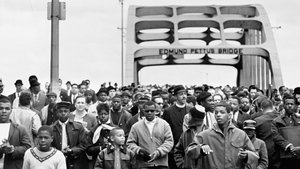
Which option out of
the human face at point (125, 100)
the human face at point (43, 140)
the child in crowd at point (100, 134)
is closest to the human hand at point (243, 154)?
the human face at point (43, 140)

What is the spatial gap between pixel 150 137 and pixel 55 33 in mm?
5451

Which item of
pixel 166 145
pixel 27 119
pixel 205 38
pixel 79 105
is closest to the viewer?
pixel 166 145

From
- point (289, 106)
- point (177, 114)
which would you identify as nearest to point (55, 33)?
point (177, 114)

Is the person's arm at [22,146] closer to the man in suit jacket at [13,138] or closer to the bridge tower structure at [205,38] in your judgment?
the man in suit jacket at [13,138]

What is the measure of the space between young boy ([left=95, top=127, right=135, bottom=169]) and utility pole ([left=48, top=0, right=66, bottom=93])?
5.45 metres

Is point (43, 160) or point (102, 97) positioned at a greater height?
point (102, 97)

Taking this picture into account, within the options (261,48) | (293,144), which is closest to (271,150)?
(293,144)

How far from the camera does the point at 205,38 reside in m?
62.5

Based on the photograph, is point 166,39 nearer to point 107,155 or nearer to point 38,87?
point 38,87

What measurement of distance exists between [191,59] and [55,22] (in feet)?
142

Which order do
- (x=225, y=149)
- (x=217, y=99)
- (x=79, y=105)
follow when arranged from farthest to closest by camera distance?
(x=79, y=105) → (x=217, y=99) → (x=225, y=149)

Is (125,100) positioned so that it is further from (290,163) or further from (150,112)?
(290,163)

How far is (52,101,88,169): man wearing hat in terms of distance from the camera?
10.4m

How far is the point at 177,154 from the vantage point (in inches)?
388
